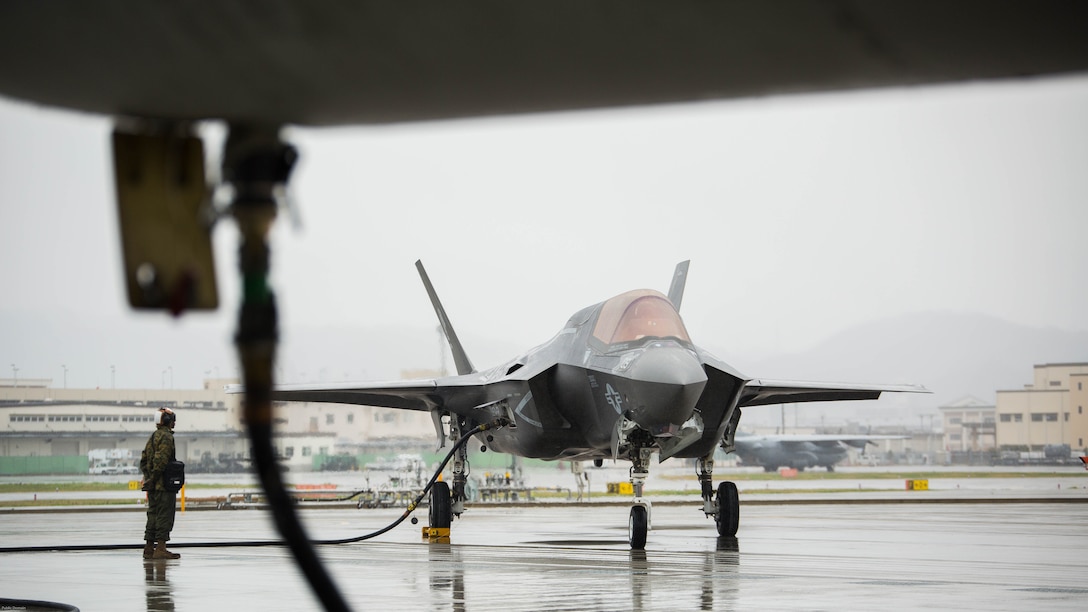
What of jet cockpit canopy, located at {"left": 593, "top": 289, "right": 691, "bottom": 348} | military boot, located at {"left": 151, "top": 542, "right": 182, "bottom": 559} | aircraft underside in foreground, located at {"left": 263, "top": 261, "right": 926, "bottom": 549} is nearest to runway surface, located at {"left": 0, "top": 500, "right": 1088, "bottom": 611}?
military boot, located at {"left": 151, "top": 542, "right": 182, "bottom": 559}

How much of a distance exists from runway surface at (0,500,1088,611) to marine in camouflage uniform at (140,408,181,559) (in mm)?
271

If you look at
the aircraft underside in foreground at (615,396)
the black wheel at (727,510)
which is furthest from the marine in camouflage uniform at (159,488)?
the black wheel at (727,510)

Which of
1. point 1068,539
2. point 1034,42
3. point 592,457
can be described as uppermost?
point 1034,42

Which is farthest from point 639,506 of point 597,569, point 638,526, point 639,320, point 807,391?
point 807,391

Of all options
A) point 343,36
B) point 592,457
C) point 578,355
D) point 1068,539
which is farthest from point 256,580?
point 1068,539

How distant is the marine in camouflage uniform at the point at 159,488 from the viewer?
1262 cm

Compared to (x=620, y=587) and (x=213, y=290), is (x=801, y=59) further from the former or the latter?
(x=620, y=587)

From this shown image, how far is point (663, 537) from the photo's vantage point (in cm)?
1714

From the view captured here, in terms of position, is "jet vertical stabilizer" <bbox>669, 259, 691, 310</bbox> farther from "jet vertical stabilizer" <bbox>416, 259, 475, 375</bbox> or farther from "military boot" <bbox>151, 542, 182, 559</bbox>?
"military boot" <bbox>151, 542, 182, 559</bbox>

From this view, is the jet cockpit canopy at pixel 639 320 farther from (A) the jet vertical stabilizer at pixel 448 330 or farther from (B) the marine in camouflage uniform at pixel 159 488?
(A) the jet vertical stabilizer at pixel 448 330

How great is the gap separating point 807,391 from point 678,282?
2.32 meters

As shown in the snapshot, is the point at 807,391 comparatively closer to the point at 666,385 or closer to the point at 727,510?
the point at 727,510

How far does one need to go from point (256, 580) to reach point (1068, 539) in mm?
11498

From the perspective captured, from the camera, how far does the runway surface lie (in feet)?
27.5
